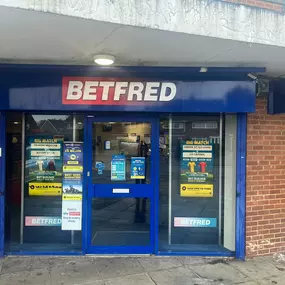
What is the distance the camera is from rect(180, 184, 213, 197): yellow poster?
4.83 metres

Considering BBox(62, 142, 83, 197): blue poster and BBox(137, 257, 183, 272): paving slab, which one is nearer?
BBox(137, 257, 183, 272): paving slab

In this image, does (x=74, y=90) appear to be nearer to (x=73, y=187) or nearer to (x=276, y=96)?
(x=73, y=187)

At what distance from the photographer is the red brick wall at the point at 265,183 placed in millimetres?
4676

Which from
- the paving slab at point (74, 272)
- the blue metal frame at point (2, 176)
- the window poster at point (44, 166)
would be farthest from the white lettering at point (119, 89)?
the paving slab at point (74, 272)

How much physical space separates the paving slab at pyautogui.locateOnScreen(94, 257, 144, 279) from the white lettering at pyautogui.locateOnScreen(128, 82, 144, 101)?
227 centimetres

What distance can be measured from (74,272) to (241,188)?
8.51 ft

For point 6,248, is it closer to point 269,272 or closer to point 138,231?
point 138,231

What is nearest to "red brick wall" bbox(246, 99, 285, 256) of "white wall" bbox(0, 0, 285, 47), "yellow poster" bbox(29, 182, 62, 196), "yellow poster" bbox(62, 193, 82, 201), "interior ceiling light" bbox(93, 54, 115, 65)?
"white wall" bbox(0, 0, 285, 47)

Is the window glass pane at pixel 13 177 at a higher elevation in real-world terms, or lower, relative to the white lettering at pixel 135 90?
lower

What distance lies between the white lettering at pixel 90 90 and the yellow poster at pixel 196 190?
1890 mm

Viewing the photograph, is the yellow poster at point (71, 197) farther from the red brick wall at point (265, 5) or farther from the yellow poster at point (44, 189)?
the red brick wall at point (265, 5)

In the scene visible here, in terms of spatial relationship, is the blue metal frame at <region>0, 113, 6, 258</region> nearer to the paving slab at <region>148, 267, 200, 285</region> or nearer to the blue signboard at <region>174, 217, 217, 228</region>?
the paving slab at <region>148, 267, 200, 285</region>

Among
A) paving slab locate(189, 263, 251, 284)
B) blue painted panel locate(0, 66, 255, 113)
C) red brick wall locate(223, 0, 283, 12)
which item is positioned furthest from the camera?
blue painted panel locate(0, 66, 255, 113)

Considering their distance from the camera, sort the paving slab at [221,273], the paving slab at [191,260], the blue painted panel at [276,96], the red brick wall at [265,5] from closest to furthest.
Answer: the red brick wall at [265,5]
the paving slab at [221,273]
the paving slab at [191,260]
the blue painted panel at [276,96]
